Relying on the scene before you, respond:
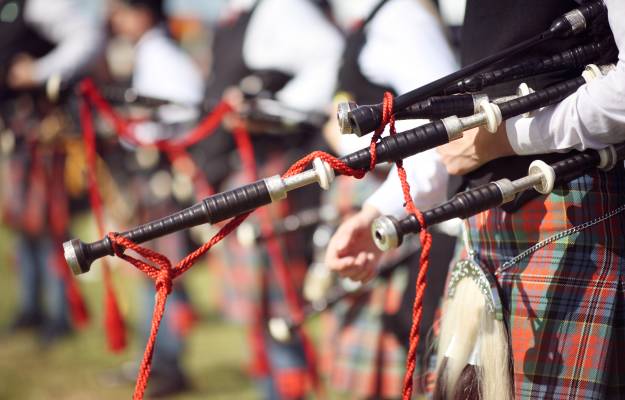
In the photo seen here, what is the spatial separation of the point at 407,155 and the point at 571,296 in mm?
370

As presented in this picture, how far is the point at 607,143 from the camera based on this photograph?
1.20 m

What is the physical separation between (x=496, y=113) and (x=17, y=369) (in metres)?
3.43

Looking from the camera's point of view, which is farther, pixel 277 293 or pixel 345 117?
pixel 277 293

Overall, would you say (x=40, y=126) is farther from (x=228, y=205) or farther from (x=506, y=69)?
(x=506, y=69)

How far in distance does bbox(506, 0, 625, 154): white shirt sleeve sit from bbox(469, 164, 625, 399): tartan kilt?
0.30 feet

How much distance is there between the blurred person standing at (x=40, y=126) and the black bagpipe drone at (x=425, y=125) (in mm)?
2667

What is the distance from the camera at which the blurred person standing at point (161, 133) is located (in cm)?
355

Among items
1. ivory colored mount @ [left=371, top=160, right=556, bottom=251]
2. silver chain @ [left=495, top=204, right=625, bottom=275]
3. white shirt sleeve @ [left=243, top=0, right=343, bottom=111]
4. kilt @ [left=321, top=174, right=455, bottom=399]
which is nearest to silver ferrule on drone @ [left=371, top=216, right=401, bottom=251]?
ivory colored mount @ [left=371, top=160, right=556, bottom=251]

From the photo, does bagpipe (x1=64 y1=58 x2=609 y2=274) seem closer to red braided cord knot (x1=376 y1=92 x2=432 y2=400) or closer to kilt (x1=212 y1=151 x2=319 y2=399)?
red braided cord knot (x1=376 y1=92 x2=432 y2=400)

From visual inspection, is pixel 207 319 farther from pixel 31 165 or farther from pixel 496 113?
pixel 496 113

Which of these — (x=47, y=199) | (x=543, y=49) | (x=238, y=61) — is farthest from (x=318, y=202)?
(x=47, y=199)

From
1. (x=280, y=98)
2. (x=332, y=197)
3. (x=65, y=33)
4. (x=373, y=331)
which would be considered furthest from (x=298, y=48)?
(x=65, y=33)

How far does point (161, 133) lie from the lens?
3.57 metres

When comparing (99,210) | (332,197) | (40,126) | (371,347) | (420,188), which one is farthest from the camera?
(40,126)
